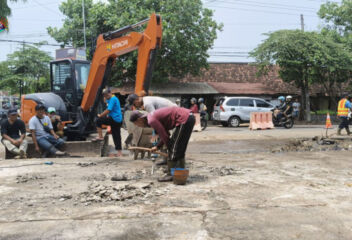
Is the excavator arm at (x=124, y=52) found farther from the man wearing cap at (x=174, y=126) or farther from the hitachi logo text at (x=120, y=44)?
the man wearing cap at (x=174, y=126)

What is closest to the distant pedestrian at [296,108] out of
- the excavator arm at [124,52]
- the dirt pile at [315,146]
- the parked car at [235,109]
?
the parked car at [235,109]

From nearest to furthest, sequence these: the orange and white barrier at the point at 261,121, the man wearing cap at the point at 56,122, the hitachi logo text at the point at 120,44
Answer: the hitachi logo text at the point at 120,44 < the man wearing cap at the point at 56,122 < the orange and white barrier at the point at 261,121

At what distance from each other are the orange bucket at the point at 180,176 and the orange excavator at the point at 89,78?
3.51 metres

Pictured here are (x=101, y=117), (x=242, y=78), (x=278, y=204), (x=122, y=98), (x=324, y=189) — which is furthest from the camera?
(x=242, y=78)

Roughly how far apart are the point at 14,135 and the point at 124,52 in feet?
11.1

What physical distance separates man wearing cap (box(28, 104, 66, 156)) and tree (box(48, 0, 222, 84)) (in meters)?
14.2

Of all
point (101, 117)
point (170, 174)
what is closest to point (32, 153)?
point (101, 117)

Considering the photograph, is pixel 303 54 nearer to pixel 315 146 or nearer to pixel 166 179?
pixel 315 146

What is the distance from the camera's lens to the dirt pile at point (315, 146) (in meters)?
10.0

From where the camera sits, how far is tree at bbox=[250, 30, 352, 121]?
2206 centimetres

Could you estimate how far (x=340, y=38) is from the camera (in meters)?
24.7

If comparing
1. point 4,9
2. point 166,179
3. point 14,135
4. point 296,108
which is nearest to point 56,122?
point 14,135

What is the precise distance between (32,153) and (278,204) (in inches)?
264

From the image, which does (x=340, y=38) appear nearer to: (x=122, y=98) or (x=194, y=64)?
(x=194, y=64)
